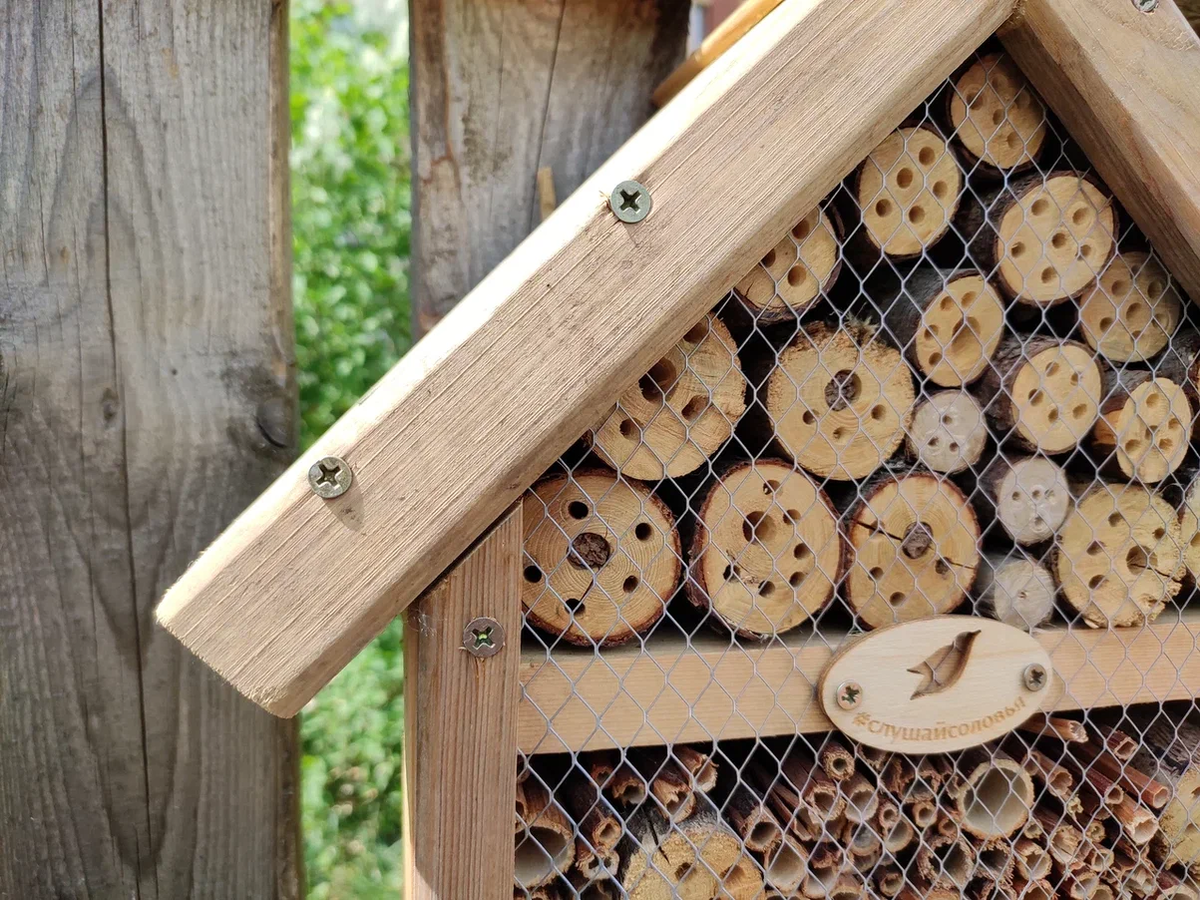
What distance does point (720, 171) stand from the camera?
77cm

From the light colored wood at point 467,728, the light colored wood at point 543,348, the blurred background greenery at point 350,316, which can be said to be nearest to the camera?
the light colored wood at point 543,348

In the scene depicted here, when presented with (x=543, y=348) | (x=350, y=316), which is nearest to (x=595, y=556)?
(x=543, y=348)

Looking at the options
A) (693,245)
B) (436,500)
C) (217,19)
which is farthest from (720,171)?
(217,19)

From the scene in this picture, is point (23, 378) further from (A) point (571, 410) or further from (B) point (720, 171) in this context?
(B) point (720, 171)

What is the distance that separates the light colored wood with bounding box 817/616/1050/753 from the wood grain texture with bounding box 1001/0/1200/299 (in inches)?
17.9

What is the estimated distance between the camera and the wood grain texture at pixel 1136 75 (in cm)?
87

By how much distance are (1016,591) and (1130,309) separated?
0.34 m

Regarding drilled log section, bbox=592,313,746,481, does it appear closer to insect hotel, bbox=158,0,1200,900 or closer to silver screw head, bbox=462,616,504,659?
insect hotel, bbox=158,0,1200,900

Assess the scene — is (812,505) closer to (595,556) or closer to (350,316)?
(595,556)

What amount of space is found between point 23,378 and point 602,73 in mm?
743

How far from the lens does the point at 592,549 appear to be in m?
0.93

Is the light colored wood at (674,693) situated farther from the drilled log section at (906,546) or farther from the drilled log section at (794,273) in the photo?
the drilled log section at (794,273)

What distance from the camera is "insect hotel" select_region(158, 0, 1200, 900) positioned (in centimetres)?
74

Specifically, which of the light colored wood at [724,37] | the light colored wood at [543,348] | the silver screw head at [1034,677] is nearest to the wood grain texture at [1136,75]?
the light colored wood at [543,348]
